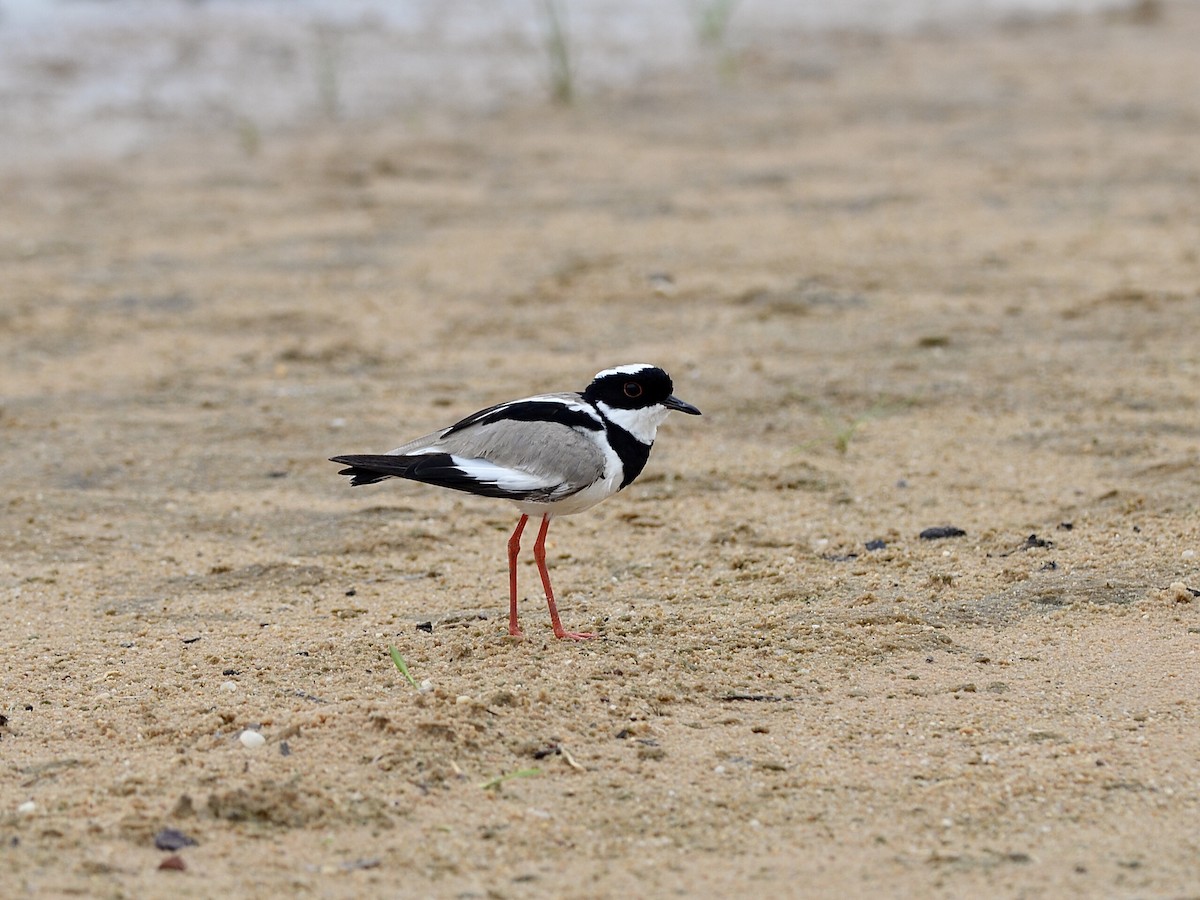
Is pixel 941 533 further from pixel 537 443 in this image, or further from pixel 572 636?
pixel 537 443

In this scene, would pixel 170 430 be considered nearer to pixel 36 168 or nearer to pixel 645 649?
pixel 645 649

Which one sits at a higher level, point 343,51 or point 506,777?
point 343,51

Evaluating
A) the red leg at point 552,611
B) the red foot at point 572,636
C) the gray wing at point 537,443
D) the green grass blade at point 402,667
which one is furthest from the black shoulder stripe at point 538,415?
the green grass blade at point 402,667

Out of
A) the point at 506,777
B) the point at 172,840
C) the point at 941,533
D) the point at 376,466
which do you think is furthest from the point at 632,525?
the point at 172,840

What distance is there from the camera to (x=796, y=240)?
9438mm

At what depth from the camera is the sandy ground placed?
11.9ft

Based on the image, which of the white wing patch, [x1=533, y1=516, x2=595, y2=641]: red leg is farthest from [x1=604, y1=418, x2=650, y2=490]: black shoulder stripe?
[x1=533, y1=516, x2=595, y2=641]: red leg

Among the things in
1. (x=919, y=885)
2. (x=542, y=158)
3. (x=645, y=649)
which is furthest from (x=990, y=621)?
(x=542, y=158)

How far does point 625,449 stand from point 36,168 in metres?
8.59

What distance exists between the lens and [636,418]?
4836mm

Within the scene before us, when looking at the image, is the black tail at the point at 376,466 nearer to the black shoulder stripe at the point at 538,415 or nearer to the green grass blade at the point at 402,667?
the black shoulder stripe at the point at 538,415

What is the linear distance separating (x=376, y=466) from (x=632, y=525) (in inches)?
A: 60.6

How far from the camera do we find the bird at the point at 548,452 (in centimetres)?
464

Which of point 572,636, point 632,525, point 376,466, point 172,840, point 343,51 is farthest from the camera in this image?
point 343,51
